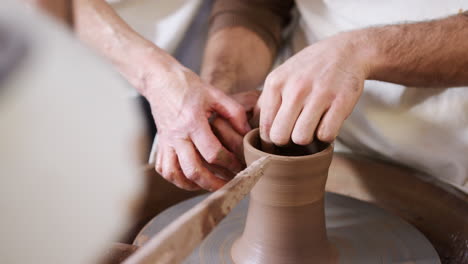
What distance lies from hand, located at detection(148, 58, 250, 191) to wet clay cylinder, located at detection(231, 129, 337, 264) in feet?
0.37

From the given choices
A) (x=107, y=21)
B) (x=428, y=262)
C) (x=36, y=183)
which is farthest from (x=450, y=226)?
(x=36, y=183)

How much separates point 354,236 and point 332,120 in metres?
0.32

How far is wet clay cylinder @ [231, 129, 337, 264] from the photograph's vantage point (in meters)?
0.90

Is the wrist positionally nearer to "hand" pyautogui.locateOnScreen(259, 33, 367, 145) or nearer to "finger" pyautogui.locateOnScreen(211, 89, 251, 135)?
"hand" pyautogui.locateOnScreen(259, 33, 367, 145)

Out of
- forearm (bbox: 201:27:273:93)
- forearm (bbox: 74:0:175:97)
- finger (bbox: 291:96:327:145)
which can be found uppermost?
forearm (bbox: 74:0:175:97)

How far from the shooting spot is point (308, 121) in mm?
917

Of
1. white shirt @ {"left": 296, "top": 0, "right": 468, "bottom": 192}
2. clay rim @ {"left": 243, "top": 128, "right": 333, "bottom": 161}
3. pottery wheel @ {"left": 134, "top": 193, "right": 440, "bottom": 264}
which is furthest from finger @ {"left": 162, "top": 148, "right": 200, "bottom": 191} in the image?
white shirt @ {"left": 296, "top": 0, "right": 468, "bottom": 192}

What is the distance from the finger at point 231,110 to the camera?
1097mm

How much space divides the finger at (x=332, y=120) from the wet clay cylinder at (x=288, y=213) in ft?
0.09

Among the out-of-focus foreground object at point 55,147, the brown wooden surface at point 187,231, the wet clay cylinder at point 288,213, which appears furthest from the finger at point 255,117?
the out-of-focus foreground object at point 55,147

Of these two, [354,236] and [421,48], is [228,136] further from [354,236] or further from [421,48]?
[421,48]

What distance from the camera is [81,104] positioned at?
30cm

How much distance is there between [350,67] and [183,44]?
1031 millimetres

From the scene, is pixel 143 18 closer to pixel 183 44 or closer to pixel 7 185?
pixel 183 44
